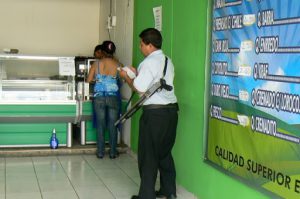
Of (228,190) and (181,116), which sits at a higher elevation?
(181,116)

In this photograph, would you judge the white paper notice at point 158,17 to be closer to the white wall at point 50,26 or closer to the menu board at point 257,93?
the menu board at point 257,93

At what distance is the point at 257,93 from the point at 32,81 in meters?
3.80

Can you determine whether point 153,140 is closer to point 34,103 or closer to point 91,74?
point 91,74

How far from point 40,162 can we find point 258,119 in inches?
138

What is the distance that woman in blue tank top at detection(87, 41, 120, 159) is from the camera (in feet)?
20.0

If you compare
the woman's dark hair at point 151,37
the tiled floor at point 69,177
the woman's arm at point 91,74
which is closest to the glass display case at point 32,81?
the woman's arm at point 91,74

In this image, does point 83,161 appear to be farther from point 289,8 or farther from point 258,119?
point 289,8

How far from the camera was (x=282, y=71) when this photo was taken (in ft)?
9.31

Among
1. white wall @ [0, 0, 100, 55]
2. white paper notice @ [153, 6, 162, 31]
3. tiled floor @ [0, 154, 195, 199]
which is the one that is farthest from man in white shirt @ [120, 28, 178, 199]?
white wall @ [0, 0, 100, 55]

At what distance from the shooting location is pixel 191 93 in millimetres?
4273

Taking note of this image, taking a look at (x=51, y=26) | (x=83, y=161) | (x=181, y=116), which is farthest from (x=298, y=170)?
(x=51, y=26)

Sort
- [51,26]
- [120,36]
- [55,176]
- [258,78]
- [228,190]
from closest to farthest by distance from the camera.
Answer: [258,78], [228,190], [55,176], [120,36], [51,26]

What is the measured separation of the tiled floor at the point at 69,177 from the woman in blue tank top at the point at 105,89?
260 millimetres

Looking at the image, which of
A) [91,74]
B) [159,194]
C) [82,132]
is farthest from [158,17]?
[82,132]
